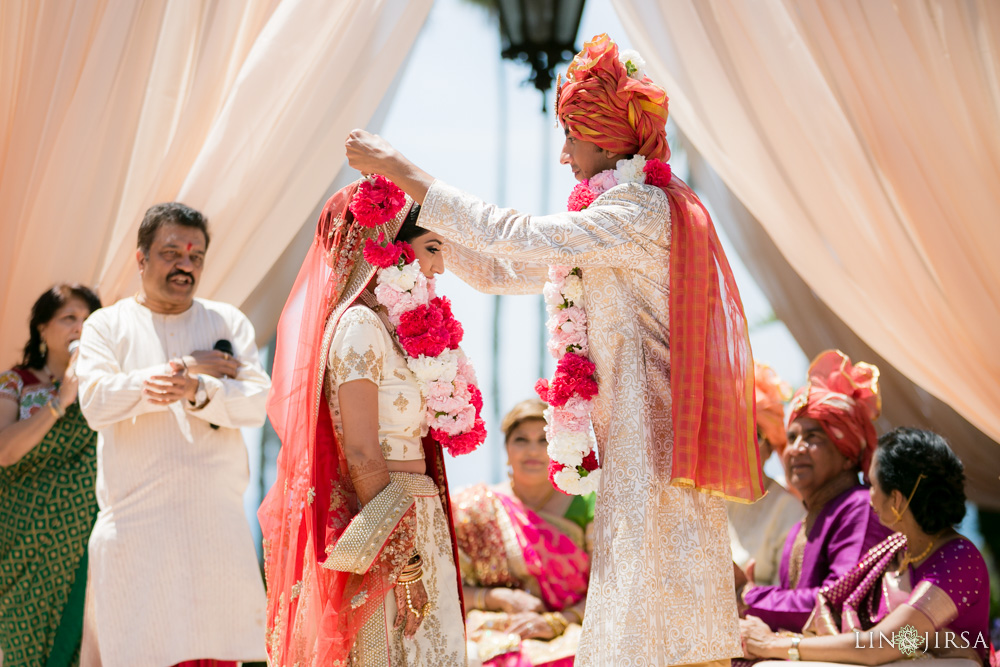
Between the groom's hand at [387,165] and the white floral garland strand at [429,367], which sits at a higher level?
the groom's hand at [387,165]

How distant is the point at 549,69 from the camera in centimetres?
495

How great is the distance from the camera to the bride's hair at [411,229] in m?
2.75

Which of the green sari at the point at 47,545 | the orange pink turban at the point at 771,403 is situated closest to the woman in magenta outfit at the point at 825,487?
the orange pink turban at the point at 771,403

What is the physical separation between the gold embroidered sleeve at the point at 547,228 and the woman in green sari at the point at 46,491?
2.01 metres

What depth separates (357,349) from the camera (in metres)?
2.54

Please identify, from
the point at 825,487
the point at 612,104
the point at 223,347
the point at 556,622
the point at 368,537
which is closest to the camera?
the point at 368,537

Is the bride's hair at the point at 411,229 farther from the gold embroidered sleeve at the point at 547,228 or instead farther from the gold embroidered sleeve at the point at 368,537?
the gold embroidered sleeve at the point at 368,537

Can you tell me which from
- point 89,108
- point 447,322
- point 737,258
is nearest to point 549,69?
point 737,258

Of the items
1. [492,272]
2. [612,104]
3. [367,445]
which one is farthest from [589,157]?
[367,445]

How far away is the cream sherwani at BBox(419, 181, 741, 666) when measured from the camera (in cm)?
239

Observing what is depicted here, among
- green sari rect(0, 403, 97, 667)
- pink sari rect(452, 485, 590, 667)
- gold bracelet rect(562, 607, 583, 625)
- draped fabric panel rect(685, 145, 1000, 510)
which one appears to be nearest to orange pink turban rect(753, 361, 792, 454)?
draped fabric panel rect(685, 145, 1000, 510)

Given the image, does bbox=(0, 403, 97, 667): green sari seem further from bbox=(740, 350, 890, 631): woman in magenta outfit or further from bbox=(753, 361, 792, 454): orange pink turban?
bbox=(753, 361, 792, 454): orange pink turban

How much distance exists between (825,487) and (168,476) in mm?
2694

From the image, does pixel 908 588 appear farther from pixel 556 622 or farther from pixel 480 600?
pixel 480 600
